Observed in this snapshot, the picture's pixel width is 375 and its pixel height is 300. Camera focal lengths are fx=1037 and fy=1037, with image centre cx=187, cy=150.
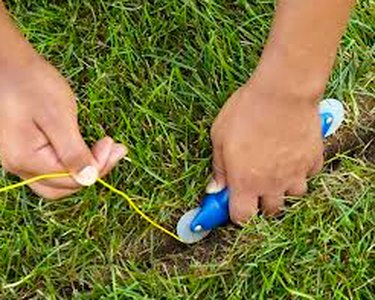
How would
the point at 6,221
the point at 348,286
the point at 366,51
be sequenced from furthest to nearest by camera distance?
the point at 366,51
the point at 6,221
the point at 348,286

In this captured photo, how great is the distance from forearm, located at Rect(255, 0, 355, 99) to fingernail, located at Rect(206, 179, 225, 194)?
0.19 meters

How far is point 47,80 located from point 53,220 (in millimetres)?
265

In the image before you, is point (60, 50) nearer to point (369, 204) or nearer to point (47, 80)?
point (47, 80)

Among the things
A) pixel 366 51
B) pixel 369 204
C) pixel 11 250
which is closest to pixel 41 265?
pixel 11 250

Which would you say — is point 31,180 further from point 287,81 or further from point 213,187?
point 287,81

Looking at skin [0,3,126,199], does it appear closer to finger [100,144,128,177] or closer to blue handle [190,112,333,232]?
finger [100,144,128,177]

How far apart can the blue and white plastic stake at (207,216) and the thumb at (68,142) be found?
0.70 feet

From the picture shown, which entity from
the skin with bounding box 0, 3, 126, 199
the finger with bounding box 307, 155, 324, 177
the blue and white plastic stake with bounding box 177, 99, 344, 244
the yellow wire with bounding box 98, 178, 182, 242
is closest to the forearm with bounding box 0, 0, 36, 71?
the skin with bounding box 0, 3, 126, 199

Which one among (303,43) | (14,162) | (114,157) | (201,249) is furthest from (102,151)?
(303,43)

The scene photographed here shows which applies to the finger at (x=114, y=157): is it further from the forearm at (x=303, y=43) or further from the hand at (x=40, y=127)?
the forearm at (x=303, y=43)

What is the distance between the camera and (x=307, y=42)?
1.47 m

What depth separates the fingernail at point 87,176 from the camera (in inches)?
59.1

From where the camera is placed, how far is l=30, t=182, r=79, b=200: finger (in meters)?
1.57

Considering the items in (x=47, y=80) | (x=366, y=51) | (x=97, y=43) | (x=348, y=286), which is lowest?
(x=348, y=286)
